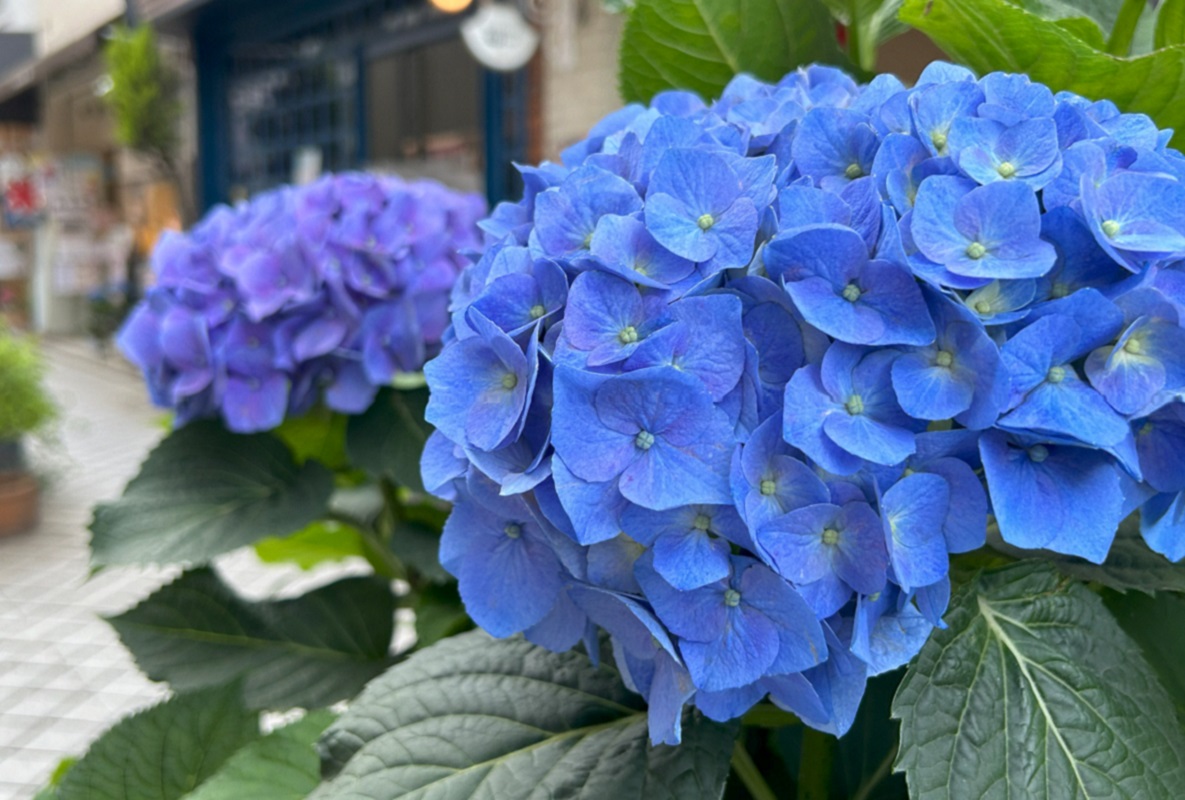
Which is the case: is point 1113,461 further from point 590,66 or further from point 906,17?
point 590,66

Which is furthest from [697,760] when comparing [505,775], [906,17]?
[906,17]

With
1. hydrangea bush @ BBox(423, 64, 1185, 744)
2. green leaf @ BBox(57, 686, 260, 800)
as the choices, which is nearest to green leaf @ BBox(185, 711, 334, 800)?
green leaf @ BBox(57, 686, 260, 800)

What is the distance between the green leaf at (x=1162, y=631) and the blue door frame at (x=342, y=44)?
2.01 m

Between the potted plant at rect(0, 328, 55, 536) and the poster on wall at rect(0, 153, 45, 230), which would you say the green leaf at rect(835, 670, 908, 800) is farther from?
the poster on wall at rect(0, 153, 45, 230)

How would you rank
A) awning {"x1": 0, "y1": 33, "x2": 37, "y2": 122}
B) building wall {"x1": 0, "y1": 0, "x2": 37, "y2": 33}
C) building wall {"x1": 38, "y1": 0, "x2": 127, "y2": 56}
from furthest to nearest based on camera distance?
awning {"x1": 0, "y1": 33, "x2": 37, "y2": 122}
building wall {"x1": 0, "y1": 0, "x2": 37, "y2": 33}
building wall {"x1": 38, "y1": 0, "x2": 127, "y2": 56}

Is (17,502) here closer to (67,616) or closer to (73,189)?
(67,616)

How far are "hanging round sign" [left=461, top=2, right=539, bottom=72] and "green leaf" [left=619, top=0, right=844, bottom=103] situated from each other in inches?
138

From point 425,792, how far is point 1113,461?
1.01ft

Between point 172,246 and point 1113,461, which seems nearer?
point 1113,461

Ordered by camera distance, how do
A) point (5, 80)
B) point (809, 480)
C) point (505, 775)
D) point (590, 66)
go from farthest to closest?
point (5, 80), point (590, 66), point (505, 775), point (809, 480)

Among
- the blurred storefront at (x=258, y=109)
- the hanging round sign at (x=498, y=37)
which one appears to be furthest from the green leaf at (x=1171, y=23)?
the hanging round sign at (x=498, y=37)

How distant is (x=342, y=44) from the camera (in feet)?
19.0

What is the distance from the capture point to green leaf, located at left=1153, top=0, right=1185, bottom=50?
1.77 feet

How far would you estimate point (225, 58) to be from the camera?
7.24 meters
